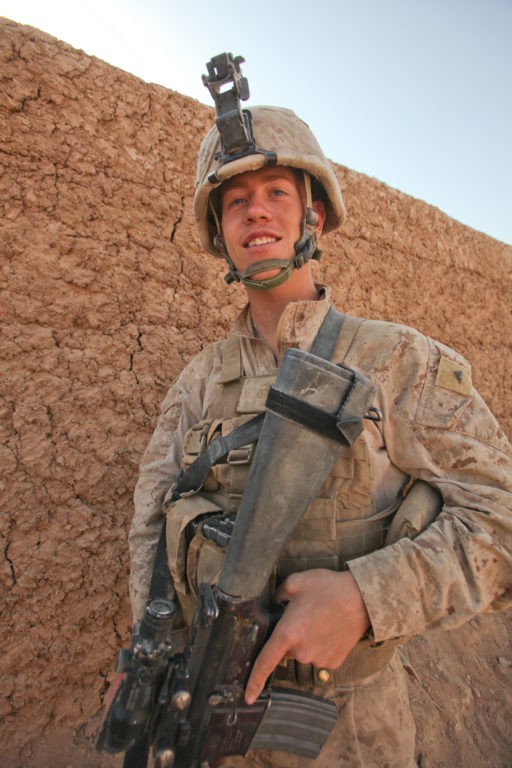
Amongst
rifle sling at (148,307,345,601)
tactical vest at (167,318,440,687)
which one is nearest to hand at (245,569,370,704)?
tactical vest at (167,318,440,687)

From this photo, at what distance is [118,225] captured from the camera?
2.16m

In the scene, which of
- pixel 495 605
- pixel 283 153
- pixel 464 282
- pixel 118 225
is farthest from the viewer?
pixel 464 282

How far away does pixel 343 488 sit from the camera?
1113 mm

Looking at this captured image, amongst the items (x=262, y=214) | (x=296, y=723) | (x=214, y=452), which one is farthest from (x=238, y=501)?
(x=262, y=214)

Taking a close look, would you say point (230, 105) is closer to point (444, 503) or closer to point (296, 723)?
point (444, 503)

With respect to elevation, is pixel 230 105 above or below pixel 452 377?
above

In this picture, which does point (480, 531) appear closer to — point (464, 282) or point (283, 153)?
point (283, 153)

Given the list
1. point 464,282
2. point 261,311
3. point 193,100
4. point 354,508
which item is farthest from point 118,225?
point 464,282

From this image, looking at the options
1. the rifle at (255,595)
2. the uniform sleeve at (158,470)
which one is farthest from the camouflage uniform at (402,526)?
the uniform sleeve at (158,470)

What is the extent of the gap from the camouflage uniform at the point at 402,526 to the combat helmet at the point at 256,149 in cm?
27

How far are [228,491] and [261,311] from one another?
543 millimetres

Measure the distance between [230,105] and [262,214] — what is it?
0.34 m

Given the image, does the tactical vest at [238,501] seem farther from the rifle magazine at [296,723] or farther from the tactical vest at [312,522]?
the rifle magazine at [296,723]

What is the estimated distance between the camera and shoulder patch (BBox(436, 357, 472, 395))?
1150mm
